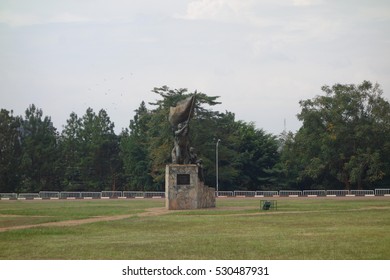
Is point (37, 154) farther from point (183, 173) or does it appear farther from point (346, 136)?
point (183, 173)

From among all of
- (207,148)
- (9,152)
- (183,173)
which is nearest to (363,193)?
(207,148)

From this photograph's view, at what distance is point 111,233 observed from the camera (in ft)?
83.1

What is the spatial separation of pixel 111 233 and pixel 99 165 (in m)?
64.2

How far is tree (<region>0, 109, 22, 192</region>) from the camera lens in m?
76.9

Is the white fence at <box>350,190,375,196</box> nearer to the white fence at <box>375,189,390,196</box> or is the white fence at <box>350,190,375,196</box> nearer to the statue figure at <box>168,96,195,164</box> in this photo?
the white fence at <box>375,189,390,196</box>

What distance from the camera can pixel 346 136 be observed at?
74000 mm

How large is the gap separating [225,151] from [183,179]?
36947 millimetres

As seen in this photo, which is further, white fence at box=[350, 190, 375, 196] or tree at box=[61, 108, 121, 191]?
tree at box=[61, 108, 121, 191]

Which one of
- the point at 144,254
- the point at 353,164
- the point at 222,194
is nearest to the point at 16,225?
the point at 144,254

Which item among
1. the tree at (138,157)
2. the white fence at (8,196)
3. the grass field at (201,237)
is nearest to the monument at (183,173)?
the grass field at (201,237)

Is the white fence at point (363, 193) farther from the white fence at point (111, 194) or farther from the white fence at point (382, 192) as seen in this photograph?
the white fence at point (111, 194)

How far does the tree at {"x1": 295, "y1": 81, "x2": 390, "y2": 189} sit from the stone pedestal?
34.4 meters

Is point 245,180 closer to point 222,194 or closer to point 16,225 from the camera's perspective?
point 222,194

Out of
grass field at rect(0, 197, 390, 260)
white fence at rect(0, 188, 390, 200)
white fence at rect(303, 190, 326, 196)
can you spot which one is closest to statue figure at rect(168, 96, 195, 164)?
grass field at rect(0, 197, 390, 260)
